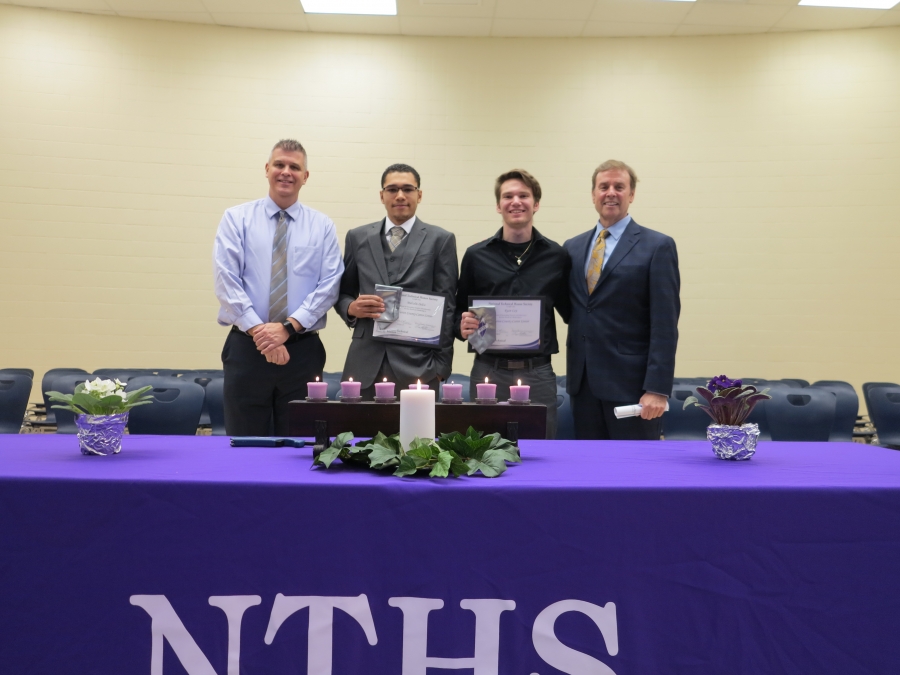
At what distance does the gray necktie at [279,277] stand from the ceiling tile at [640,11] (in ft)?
14.9

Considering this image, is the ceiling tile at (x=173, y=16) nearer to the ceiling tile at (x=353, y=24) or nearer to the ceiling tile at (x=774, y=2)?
the ceiling tile at (x=353, y=24)

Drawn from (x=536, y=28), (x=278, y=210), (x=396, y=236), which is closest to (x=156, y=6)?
(x=536, y=28)

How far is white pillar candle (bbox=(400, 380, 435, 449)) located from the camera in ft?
5.39

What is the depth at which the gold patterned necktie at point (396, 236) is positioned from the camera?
3.18 meters

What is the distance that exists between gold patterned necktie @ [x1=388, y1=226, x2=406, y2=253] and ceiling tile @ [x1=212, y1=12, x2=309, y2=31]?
4.29 metres

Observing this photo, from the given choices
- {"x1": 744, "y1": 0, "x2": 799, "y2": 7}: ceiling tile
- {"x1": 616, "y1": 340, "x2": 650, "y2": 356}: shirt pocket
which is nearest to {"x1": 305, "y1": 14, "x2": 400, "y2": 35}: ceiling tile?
{"x1": 744, "y1": 0, "x2": 799, "y2": 7}: ceiling tile

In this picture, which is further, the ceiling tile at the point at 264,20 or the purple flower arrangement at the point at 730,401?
the ceiling tile at the point at 264,20

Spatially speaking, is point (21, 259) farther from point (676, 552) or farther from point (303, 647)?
point (676, 552)

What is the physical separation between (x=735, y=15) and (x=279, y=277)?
5.53 m

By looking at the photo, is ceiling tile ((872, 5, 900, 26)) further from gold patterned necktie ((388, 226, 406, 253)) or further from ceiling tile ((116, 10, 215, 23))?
ceiling tile ((116, 10, 215, 23))

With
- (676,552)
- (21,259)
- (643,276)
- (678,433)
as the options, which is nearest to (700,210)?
(678,433)

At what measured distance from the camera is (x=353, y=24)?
666cm

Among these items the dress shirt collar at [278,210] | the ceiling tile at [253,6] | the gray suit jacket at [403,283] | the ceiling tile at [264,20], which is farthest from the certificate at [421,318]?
the ceiling tile at [264,20]

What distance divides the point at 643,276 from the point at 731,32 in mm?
5079
